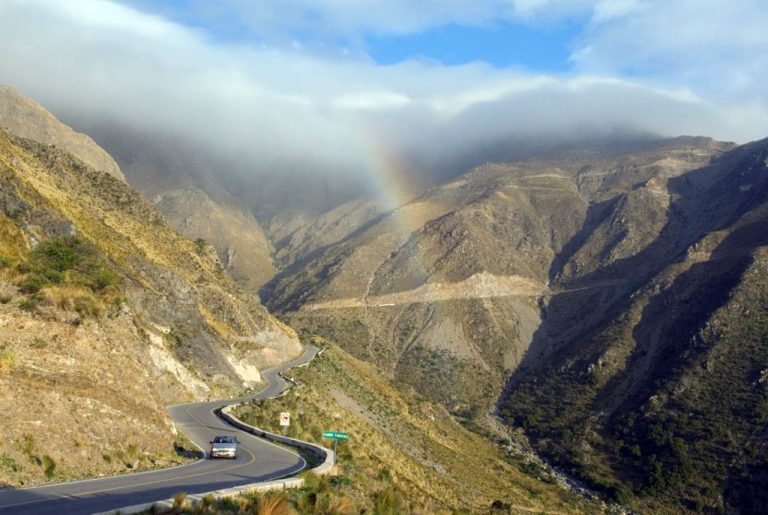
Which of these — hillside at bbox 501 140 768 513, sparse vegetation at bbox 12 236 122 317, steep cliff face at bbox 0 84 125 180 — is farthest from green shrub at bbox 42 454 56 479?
steep cliff face at bbox 0 84 125 180

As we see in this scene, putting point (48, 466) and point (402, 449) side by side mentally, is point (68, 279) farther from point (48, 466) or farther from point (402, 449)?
point (402, 449)

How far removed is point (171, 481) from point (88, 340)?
6.30m

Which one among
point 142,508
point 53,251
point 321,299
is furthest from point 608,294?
A: point 142,508

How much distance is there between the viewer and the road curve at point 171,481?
39.7 feet

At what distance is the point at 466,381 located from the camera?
4050 inches

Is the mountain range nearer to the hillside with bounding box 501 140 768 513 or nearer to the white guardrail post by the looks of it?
the hillside with bounding box 501 140 768 513

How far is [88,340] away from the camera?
1962 centimetres

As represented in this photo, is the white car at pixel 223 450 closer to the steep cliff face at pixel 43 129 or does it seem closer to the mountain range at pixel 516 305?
the mountain range at pixel 516 305

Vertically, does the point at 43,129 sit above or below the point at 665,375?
above

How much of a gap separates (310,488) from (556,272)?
143766 mm

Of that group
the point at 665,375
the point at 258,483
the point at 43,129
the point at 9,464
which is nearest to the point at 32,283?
the point at 9,464

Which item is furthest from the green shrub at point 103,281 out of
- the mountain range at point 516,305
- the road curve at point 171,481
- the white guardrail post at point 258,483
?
the white guardrail post at point 258,483

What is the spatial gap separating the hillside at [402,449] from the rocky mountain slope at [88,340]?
5.94 metres

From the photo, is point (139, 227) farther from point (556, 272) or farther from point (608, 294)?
point (556, 272)
